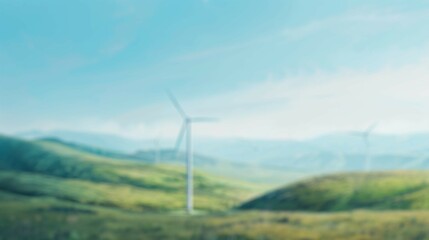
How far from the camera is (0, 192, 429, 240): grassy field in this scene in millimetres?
79812

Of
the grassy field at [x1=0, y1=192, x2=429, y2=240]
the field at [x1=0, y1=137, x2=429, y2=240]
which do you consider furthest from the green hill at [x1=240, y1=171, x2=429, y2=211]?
the grassy field at [x1=0, y1=192, x2=429, y2=240]

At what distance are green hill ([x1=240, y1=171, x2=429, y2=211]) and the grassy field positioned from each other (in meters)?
16.5

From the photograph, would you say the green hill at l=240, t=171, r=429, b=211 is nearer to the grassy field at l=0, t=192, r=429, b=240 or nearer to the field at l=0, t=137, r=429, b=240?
the field at l=0, t=137, r=429, b=240

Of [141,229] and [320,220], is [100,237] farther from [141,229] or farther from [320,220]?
[320,220]

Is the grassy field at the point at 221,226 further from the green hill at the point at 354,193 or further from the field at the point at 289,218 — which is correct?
the green hill at the point at 354,193

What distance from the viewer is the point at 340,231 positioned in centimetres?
8181

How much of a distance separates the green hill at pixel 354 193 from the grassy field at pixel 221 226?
54.0 ft

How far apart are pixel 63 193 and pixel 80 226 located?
324 ft

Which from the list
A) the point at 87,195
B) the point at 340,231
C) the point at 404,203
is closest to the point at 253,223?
the point at 340,231

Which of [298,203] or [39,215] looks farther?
[298,203]

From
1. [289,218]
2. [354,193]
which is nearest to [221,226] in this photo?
[289,218]

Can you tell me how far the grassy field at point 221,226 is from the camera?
262 ft

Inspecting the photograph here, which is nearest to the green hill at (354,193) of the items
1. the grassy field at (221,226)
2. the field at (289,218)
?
the field at (289,218)

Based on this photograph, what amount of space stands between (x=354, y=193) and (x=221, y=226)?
154 feet
